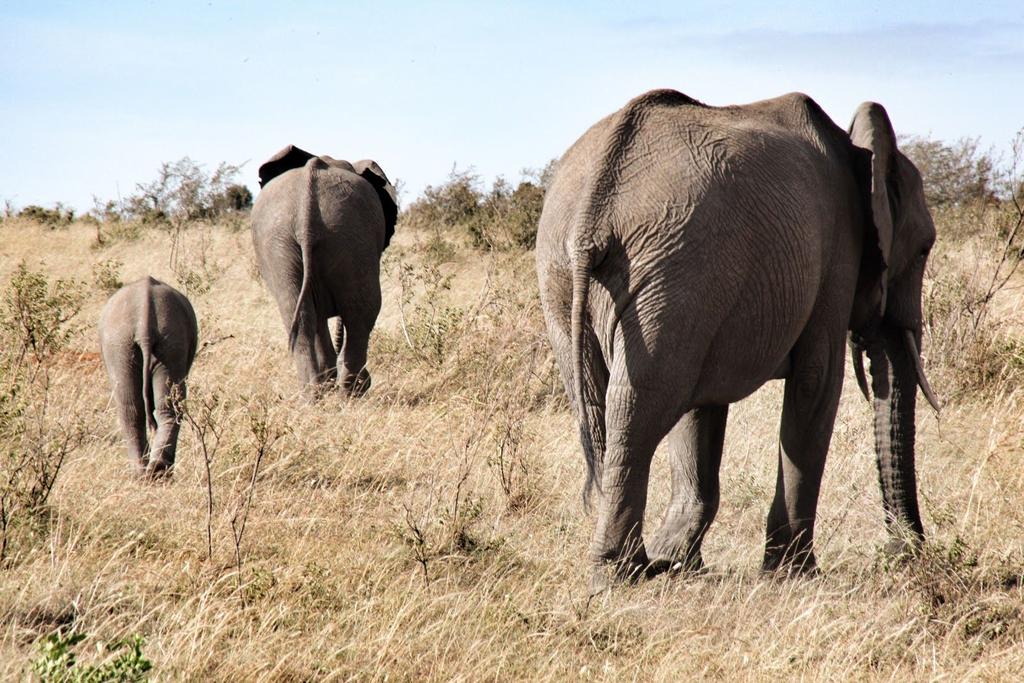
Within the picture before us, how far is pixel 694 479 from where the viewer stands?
5578 millimetres

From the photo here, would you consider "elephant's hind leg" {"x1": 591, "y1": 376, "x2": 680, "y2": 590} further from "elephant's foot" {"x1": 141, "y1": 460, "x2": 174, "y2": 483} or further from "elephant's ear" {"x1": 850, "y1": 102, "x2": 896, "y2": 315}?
"elephant's foot" {"x1": 141, "y1": 460, "x2": 174, "y2": 483}

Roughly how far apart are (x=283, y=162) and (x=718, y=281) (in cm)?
672

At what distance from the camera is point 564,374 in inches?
193

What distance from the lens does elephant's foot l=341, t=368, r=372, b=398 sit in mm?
9664

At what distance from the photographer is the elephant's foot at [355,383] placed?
9.66m

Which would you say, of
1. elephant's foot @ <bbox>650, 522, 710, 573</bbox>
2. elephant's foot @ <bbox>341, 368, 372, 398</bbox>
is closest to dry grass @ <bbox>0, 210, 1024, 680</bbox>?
elephant's foot @ <bbox>650, 522, 710, 573</bbox>

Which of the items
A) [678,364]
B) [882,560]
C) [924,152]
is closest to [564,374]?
[678,364]

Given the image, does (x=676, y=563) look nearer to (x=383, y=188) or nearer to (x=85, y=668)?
(x=85, y=668)

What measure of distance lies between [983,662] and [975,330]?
549 cm

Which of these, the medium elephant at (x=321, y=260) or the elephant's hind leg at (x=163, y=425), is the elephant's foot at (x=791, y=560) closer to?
the elephant's hind leg at (x=163, y=425)

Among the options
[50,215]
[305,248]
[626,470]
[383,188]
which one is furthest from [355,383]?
[50,215]

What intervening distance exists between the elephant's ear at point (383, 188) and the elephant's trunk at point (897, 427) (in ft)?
19.1

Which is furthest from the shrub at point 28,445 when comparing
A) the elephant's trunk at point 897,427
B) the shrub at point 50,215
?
the shrub at point 50,215

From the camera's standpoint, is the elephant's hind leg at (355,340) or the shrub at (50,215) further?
the shrub at (50,215)
